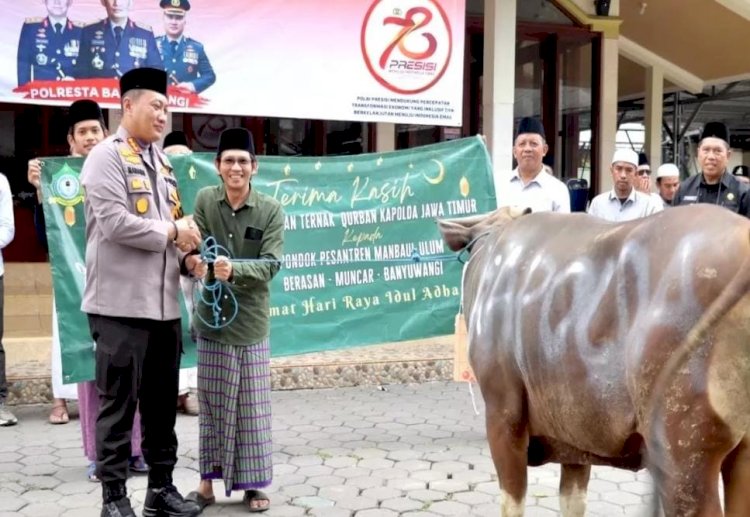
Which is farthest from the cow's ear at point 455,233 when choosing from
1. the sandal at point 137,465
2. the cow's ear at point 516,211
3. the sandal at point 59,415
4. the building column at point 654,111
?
the building column at point 654,111

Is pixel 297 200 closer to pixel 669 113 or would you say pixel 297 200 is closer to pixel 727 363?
pixel 727 363

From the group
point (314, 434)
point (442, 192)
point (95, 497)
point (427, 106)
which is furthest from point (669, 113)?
point (95, 497)

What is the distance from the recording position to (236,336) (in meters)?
3.91

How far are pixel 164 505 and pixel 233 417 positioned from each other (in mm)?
496

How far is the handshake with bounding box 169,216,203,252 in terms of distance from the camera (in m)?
3.52

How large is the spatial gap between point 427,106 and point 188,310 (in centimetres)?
294

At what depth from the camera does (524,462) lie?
99.7 inches

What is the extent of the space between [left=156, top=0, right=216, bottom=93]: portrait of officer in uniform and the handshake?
127 inches

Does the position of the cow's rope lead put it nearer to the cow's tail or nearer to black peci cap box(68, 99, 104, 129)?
black peci cap box(68, 99, 104, 129)

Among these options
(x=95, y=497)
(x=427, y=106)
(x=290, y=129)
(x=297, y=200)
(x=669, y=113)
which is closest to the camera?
(x=95, y=497)

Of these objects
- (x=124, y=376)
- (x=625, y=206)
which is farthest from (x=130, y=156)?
(x=625, y=206)

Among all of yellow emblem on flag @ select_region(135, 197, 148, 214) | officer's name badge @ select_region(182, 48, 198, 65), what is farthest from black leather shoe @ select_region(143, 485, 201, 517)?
officer's name badge @ select_region(182, 48, 198, 65)

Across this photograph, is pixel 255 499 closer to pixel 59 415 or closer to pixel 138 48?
pixel 59 415

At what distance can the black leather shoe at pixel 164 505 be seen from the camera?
3746mm
